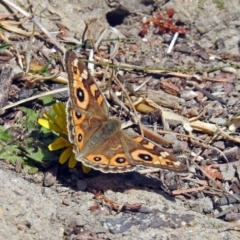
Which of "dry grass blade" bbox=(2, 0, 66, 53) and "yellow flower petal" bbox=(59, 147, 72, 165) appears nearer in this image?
"yellow flower petal" bbox=(59, 147, 72, 165)

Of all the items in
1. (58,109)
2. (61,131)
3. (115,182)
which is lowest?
(115,182)

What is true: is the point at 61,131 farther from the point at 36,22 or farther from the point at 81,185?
the point at 36,22

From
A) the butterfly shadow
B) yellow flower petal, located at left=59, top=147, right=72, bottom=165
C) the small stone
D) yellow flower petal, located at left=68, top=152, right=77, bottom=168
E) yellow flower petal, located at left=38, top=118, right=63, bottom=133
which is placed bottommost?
the butterfly shadow

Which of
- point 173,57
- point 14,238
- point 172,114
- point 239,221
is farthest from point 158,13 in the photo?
point 14,238

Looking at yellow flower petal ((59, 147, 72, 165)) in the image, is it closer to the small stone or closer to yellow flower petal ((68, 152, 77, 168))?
yellow flower petal ((68, 152, 77, 168))

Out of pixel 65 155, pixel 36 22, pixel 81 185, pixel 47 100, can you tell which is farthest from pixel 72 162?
pixel 36 22

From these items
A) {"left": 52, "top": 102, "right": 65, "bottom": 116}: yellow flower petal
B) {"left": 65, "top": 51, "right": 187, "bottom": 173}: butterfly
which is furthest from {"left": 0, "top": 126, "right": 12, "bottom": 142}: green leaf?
{"left": 65, "top": 51, "right": 187, "bottom": 173}: butterfly

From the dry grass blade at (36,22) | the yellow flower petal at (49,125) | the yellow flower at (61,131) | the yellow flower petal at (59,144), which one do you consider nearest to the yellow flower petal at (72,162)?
the yellow flower at (61,131)
